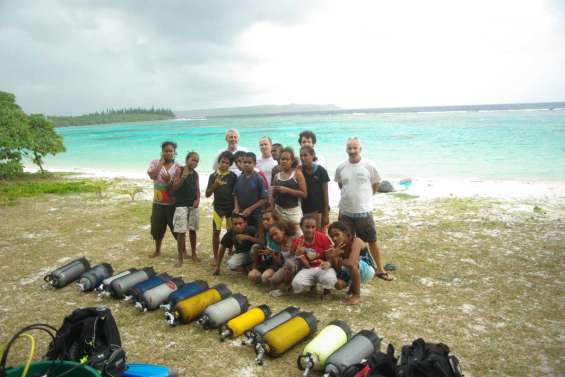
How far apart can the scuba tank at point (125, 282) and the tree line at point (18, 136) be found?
1240cm

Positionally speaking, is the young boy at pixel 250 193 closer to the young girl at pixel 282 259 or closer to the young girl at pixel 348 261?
the young girl at pixel 282 259

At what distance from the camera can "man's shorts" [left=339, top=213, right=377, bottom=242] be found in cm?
518

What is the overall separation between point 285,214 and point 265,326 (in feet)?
6.23

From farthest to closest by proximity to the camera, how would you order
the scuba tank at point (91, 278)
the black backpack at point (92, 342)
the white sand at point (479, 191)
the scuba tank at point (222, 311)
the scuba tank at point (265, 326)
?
the white sand at point (479, 191) → the scuba tank at point (91, 278) → the scuba tank at point (222, 311) → the scuba tank at point (265, 326) → the black backpack at point (92, 342)

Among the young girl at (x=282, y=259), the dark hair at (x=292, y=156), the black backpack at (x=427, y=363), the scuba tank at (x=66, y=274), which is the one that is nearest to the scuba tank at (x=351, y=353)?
the black backpack at (x=427, y=363)

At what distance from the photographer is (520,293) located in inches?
186

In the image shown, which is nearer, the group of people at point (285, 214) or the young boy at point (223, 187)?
the group of people at point (285, 214)

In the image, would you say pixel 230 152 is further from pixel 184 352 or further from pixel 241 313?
pixel 184 352

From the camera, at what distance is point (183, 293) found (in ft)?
14.4

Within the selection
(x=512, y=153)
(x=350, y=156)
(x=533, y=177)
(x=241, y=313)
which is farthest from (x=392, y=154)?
(x=241, y=313)

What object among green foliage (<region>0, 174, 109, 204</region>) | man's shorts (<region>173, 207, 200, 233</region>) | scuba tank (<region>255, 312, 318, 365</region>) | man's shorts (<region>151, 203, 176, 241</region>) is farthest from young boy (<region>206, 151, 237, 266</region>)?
green foliage (<region>0, 174, 109, 204</region>)

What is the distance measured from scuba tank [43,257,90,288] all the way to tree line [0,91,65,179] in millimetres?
11386

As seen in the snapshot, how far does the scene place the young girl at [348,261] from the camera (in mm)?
4570

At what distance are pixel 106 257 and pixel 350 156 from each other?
4377 millimetres
